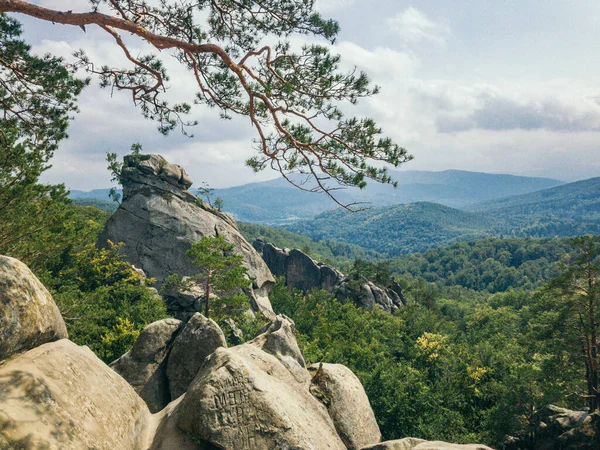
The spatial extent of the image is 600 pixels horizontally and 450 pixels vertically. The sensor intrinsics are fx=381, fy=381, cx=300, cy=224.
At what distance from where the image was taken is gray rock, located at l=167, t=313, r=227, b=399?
39.3ft

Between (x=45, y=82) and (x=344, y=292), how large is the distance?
2261 inches

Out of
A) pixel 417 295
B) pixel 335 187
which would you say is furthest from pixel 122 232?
pixel 417 295

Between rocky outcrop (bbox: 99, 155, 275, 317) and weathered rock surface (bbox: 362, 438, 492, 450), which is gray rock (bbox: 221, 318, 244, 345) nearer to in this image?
rocky outcrop (bbox: 99, 155, 275, 317)

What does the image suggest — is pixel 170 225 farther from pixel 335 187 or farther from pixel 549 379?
pixel 549 379

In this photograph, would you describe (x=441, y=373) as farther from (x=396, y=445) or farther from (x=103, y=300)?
(x=103, y=300)

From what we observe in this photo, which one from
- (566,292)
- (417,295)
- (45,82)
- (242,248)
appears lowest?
(417,295)

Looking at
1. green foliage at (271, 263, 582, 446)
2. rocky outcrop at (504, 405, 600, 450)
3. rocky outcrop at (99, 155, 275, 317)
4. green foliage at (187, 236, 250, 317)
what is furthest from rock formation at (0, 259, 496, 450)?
rocky outcrop at (99, 155, 275, 317)

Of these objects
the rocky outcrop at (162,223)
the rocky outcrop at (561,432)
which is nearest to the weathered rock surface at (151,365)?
the rocky outcrop at (162,223)

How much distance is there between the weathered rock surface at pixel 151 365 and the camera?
38.4 ft

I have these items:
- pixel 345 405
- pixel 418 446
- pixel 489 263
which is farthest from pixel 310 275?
pixel 489 263

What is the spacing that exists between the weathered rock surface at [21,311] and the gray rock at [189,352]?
480cm

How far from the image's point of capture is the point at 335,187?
8461 mm

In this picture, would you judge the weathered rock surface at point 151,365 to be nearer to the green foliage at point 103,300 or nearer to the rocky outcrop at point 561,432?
the green foliage at point 103,300

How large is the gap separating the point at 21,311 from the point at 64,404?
1871mm
